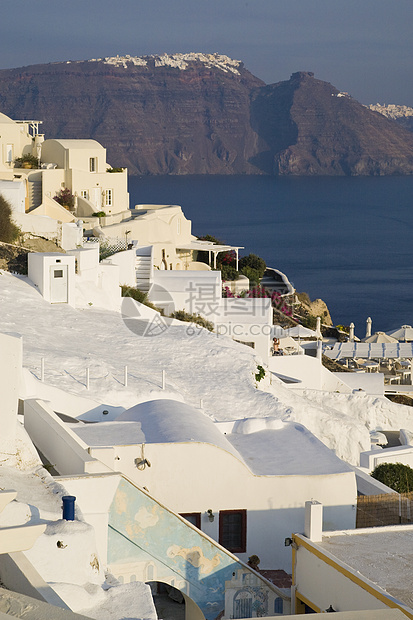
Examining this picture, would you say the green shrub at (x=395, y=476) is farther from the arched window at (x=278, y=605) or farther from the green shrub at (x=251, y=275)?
the green shrub at (x=251, y=275)

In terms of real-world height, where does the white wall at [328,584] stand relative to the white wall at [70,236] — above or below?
below

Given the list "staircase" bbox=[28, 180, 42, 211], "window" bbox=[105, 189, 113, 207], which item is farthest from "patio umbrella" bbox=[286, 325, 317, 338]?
"staircase" bbox=[28, 180, 42, 211]

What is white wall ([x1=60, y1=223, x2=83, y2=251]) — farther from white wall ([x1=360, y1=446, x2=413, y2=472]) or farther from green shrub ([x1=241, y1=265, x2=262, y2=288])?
green shrub ([x1=241, y1=265, x2=262, y2=288])

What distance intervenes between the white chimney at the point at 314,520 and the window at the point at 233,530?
1834mm

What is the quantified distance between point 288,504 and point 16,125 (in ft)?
103

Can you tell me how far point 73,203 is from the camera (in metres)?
37.3

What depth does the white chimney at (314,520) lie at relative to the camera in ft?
31.7

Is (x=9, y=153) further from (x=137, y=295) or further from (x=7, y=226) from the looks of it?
(x=137, y=295)

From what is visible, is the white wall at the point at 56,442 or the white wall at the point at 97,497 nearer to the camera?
the white wall at the point at 97,497

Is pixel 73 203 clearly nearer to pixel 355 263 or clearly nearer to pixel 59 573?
pixel 59 573

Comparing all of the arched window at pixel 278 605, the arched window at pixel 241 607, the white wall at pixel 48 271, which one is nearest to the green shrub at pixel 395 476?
the arched window at pixel 278 605

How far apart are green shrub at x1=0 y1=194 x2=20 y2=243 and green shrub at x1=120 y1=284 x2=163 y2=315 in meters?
3.42

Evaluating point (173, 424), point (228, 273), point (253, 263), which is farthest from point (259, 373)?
point (253, 263)

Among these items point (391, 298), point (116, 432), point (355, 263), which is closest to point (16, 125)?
point (116, 432)
